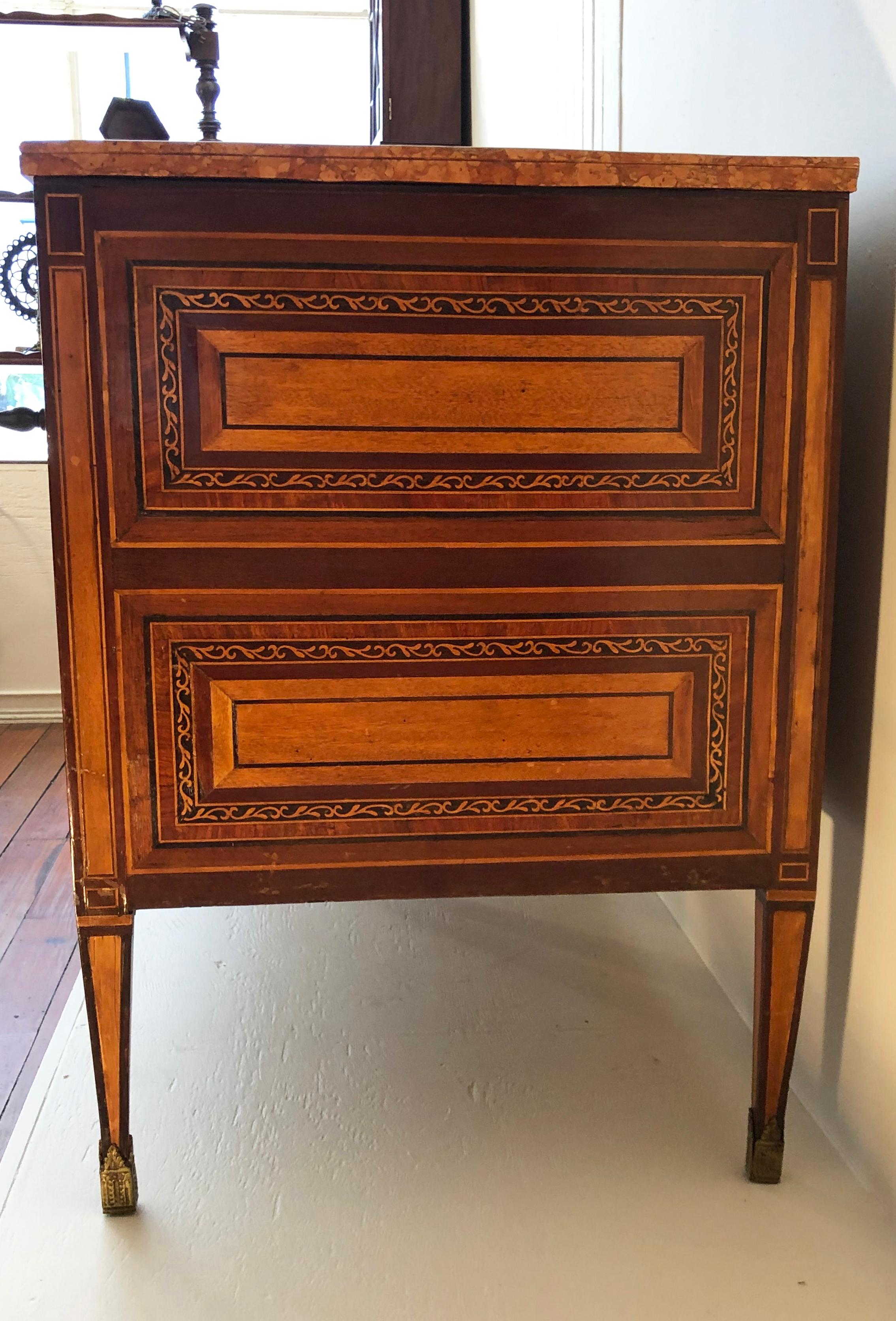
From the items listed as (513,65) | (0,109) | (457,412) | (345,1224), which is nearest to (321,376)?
(457,412)

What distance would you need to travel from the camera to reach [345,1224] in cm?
97

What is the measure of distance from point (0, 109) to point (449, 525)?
281cm

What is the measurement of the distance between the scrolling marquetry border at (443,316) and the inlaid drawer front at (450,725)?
4.5 inches

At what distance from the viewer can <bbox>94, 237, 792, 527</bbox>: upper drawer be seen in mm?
860

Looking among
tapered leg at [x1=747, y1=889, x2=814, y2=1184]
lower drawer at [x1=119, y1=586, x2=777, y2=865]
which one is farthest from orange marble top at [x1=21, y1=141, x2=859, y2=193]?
tapered leg at [x1=747, y1=889, x2=814, y2=1184]

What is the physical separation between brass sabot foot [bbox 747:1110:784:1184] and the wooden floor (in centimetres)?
77

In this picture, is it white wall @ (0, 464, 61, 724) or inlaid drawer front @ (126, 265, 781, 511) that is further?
white wall @ (0, 464, 61, 724)

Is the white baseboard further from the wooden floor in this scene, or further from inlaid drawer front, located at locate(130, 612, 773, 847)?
inlaid drawer front, located at locate(130, 612, 773, 847)

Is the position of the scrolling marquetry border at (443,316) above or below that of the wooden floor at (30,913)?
above

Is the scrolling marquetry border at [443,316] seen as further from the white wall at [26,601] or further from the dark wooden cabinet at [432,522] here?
the white wall at [26,601]

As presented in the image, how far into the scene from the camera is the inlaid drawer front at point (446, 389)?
86 cm

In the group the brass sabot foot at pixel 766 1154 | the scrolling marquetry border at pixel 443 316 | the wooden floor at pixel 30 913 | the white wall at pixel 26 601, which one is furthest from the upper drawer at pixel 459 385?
the white wall at pixel 26 601

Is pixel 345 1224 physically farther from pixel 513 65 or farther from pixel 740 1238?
pixel 513 65

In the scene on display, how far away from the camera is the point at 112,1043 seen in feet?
3.19
